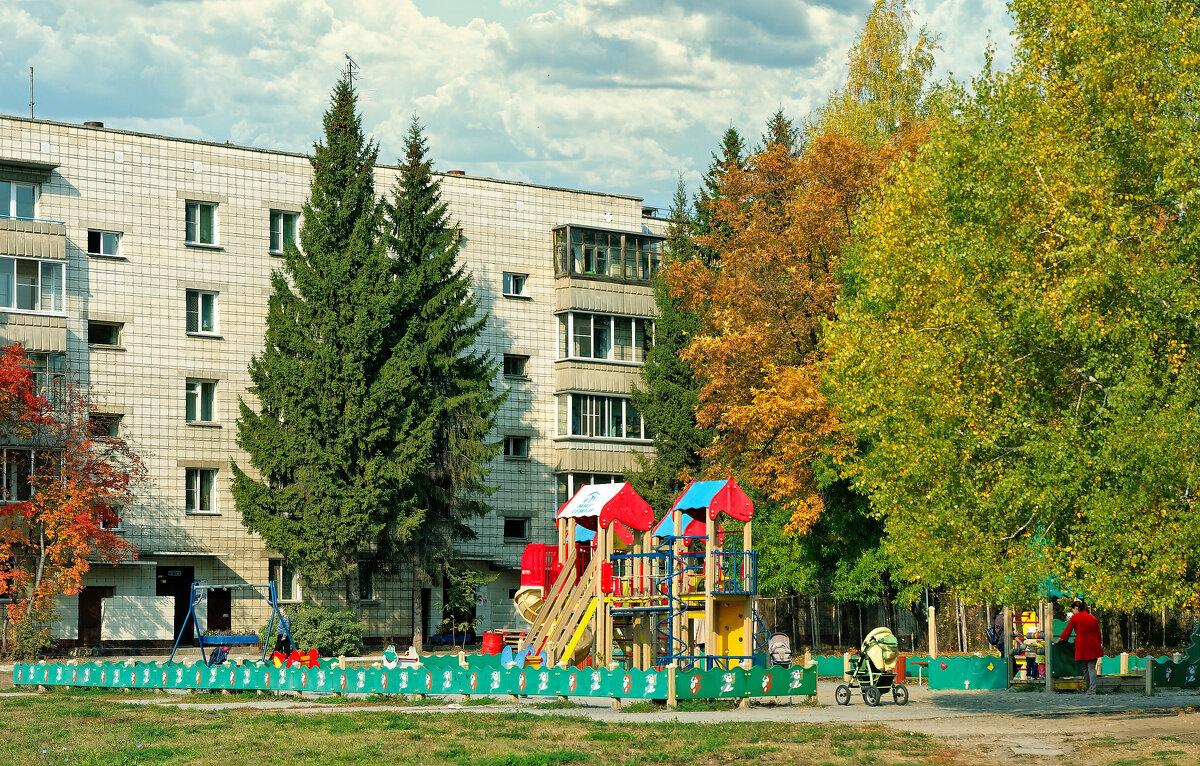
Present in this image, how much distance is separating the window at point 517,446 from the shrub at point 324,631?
13.5 m

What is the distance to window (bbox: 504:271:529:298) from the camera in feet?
189

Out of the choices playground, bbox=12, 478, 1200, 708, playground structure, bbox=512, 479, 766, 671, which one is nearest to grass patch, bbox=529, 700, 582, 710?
playground, bbox=12, 478, 1200, 708

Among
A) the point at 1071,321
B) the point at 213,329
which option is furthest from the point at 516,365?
the point at 1071,321

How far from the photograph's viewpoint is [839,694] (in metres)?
26.5

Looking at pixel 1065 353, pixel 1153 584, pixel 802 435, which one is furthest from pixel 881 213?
pixel 1153 584

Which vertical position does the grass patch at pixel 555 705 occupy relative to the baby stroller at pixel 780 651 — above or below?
below

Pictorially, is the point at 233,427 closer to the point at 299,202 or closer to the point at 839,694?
the point at 299,202

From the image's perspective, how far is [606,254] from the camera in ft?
194

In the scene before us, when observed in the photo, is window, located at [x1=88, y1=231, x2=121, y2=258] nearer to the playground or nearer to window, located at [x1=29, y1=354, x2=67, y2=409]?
window, located at [x1=29, y1=354, x2=67, y2=409]

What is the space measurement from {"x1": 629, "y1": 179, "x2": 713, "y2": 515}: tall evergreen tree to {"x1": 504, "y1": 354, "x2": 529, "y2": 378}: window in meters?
5.50

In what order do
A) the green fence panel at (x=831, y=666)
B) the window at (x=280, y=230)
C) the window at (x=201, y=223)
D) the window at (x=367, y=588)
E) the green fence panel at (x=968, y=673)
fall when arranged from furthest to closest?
the window at (x=280, y=230), the window at (x=367, y=588), the window at (x=201, y=223), the green fence panel at (x=831, y=666), the green fence panel at (x=968, y=673)

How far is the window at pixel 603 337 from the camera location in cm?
5816

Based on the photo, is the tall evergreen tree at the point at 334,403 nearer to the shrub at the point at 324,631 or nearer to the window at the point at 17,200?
the shrub at the point at 324,631

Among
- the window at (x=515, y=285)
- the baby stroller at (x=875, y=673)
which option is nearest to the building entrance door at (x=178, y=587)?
the window at (x=515, y=285)
